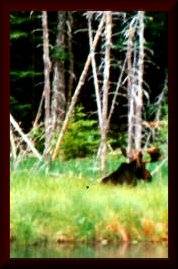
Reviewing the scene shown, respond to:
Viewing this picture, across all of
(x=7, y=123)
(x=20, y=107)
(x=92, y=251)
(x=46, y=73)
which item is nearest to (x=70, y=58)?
(x=46, y=73)

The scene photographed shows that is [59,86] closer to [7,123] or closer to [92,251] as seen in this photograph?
[7,123]

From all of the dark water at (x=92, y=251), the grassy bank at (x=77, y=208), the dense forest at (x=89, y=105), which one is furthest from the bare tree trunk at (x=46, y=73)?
the dark water at (x=92, y=251)

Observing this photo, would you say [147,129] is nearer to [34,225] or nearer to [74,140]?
[74,140]

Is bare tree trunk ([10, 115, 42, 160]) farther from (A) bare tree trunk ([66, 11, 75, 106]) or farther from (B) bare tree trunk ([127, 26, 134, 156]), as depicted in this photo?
(B) bare tree trunk ([127, 26, 134, 156])

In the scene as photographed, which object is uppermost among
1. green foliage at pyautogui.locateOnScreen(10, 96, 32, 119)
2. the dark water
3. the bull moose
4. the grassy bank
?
green foliage at pyautogui.locateOnScreen(10, 96, 32, 119)

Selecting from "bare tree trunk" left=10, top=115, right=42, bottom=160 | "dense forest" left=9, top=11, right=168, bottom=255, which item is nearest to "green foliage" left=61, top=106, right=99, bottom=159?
"dense forest" left=9, top=11, right=168, bottom=255

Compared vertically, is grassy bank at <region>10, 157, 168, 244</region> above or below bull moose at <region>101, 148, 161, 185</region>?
below

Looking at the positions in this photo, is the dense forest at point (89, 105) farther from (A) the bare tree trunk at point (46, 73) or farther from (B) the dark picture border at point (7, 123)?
(B) the dark picture border at point (7, 123)
